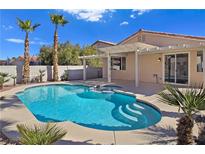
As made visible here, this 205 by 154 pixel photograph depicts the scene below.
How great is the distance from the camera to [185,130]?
511cm

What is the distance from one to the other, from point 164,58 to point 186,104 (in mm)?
14262

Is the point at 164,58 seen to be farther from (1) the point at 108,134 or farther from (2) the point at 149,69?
(1) the point at 108,134

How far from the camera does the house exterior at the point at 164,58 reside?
1575cm

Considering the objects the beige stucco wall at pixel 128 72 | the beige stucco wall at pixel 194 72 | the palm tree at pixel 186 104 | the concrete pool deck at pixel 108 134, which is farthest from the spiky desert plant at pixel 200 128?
the beige stucco wall at pixel 128 72

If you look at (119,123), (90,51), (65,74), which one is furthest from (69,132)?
(90,51)

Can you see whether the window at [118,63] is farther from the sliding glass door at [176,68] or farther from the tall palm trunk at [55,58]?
the tall palm trunk at [55,58]

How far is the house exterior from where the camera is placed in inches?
620

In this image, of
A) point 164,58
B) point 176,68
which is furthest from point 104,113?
point 164,58

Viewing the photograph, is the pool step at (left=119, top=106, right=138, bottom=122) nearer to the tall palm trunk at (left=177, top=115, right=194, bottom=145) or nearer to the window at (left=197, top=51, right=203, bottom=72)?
the tall palm trunk at (left=177, top=115, right=194, bottom=145)

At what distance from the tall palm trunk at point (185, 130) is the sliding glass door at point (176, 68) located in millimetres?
12436

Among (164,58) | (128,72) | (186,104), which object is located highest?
(164,58)

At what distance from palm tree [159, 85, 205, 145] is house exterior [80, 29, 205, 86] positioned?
9.97 m

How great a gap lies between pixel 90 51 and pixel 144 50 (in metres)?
18.6
